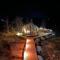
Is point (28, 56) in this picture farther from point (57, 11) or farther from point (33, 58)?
point (57, 11)

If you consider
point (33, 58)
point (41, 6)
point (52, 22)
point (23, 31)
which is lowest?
point (33, 58)

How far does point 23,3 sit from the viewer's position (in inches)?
349

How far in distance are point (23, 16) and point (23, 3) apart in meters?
0.95

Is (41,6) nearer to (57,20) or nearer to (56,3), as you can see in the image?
(56,3)

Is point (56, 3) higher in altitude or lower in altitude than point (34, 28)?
higher

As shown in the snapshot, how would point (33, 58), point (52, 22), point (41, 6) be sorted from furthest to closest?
1. point (52, 22)
2. point (41, 6)
3. point (33, 58)

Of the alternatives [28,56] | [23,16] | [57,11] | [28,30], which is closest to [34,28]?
[28,30]

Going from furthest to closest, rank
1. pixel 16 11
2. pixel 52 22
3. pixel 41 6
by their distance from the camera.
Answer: pixel 52 22
pixel 41 6
pixel 16 11

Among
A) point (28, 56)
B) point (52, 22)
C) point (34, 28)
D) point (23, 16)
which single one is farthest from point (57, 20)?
point (28, 56)

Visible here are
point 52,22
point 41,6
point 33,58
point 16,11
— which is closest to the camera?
point 33,58

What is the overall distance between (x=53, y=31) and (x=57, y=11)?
59.7 inches

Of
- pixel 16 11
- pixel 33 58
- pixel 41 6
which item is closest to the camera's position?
pixel 33 58

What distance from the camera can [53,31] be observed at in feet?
35.4

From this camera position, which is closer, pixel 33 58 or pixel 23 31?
pixel 33 58
